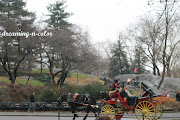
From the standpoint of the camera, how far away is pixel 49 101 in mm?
21438

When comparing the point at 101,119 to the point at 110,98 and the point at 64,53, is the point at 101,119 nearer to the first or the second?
the point at 110,98

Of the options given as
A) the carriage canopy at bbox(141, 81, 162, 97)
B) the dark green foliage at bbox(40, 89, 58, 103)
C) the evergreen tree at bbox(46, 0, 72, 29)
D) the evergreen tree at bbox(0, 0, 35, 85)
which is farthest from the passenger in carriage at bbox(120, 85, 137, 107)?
the evergreen tree at bbox(46, 0, 72, 29)

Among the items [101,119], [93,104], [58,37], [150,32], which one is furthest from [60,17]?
[101,119]

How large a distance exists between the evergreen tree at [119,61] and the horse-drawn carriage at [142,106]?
43.3m

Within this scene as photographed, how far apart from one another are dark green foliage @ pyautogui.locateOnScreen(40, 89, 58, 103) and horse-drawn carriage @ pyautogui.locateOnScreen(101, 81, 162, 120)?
32.1 feet

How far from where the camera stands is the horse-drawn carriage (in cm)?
1137

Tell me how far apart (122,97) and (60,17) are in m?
40.7

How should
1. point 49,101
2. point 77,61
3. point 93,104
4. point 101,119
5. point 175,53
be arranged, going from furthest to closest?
point 175,53, point 77,61, point 49,101, point 93,104, point 101,119

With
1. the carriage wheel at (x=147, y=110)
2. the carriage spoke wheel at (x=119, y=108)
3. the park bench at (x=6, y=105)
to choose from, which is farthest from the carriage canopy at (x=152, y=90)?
the park bench at (x=6, y=105)

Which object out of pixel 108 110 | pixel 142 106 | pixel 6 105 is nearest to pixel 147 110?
pixel 142 106

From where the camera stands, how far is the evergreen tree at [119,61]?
55.5m

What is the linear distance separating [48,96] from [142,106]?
12203 millimetres

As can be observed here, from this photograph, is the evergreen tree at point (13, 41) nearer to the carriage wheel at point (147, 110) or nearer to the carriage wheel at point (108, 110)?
the carriage wheel at point (108, 110)

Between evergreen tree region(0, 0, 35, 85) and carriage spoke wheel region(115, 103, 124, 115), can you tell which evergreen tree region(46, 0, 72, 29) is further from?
carriage spoke wheel region(115, 103, 124, 115)
